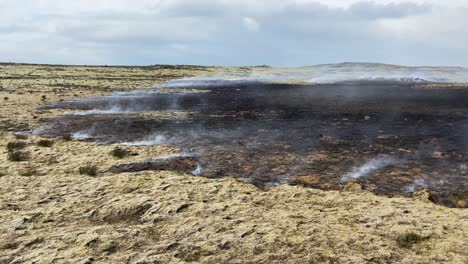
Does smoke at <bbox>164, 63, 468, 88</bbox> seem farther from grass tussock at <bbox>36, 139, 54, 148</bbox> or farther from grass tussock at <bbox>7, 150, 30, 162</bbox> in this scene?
grass tussock at <bbox>7, 150, 30, 162</bbox>

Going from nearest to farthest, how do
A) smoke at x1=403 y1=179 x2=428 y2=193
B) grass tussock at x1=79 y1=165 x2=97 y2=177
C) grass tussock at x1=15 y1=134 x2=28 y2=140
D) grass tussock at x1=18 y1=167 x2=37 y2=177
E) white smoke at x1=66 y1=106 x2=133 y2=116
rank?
smoke at x1=403 y1=179 x2=428 y2=193
grass tussock at x1=18 y1=167 x2=37 y2=177
grass tussock at x1=79 y1=165 x2=97 y2=177
grass tussock at x1=15 y1=134 x2=28 y2=140
white smoke at x1=66 y1=106 x2=133 y2=116

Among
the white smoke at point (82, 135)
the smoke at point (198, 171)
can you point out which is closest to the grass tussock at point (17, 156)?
the white smoke at point (82, 135)

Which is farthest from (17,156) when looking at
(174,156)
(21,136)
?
(174,156)

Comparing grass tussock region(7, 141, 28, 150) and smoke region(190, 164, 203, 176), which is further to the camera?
grass tussock region(7, 141, 28, 150)

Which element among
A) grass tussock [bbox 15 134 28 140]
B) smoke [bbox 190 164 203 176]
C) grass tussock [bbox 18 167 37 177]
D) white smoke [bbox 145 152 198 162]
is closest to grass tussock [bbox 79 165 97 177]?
grass tussock [bbox 18 167 37 177]

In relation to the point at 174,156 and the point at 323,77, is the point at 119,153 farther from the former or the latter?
the point at 323,77

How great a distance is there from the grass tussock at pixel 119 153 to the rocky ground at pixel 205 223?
273cm

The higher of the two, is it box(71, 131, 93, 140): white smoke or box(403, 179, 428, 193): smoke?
box(403, 179, 428, 193): smoke

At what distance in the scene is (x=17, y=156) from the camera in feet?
58.1

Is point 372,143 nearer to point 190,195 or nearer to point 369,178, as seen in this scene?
point 369,178

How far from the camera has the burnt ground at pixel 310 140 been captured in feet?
49.3

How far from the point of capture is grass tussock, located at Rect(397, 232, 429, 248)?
9383 millimetres

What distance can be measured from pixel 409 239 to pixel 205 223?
4.72 m

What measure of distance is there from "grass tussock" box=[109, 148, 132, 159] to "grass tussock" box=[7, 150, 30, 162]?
136 inches
